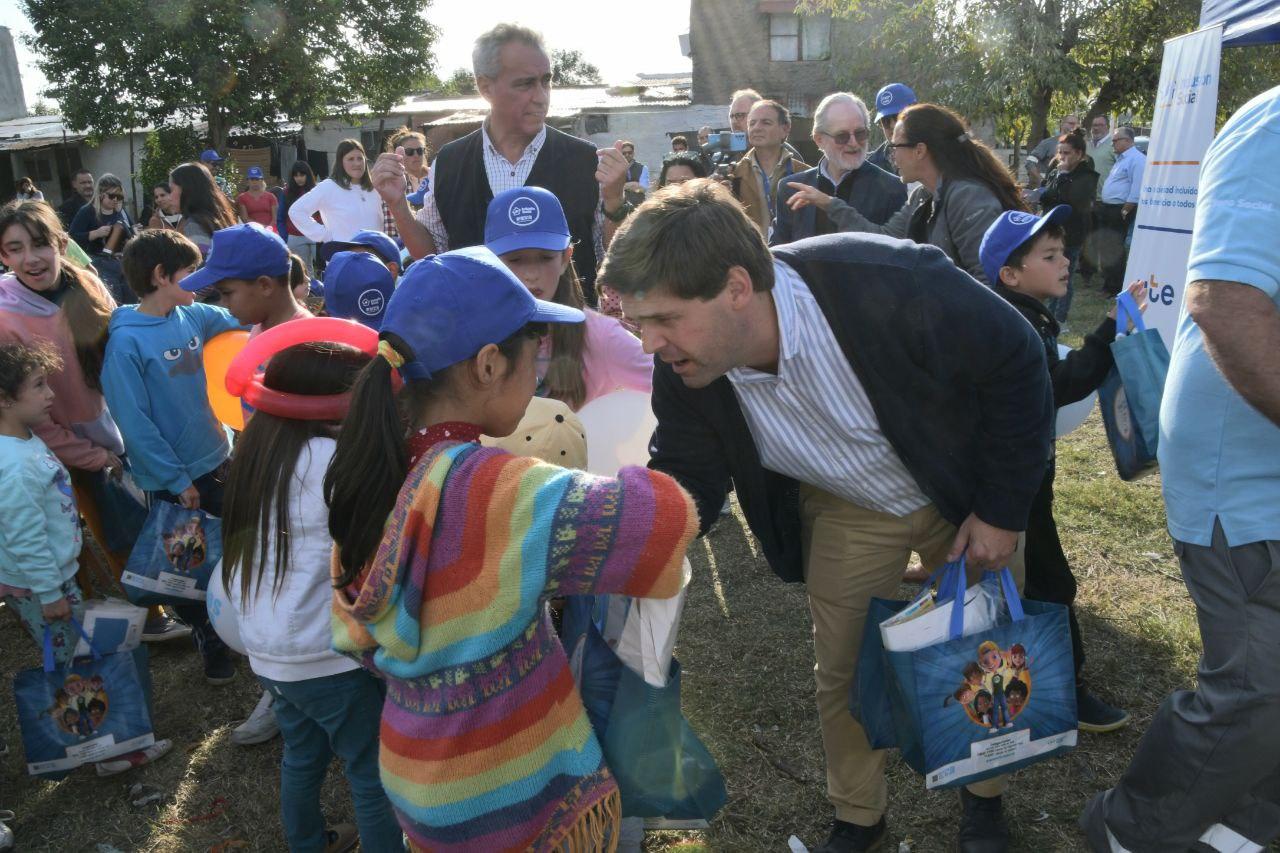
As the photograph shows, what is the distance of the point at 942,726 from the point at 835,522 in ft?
1.94

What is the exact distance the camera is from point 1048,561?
3.17 meters

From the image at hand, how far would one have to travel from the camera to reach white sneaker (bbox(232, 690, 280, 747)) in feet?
11.4

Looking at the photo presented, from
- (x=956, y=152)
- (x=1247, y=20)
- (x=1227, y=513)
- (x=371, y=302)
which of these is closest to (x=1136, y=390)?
(x=1227, y=513)

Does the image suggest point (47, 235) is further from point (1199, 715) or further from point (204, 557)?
point (1199, 715)

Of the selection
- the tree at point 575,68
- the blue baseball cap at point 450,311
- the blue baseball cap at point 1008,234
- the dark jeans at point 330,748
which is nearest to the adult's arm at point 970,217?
the blue baseball cap at point 1008,234

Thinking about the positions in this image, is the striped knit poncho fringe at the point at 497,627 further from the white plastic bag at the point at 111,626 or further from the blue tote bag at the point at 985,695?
the white plastic bag at the point at 111,626

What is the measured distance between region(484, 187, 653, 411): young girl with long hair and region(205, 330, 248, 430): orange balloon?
1025 mm

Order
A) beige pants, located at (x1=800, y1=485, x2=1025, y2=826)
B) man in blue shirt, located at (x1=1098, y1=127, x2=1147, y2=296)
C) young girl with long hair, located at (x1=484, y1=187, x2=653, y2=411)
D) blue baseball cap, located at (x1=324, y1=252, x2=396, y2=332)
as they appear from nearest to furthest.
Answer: beige pants, located at (x1=800, y1=485, x2=1025, y2=826) → young girl with long hair, located at (x1=484, y1=187, x2=653, y2=411) → blue baseball cap, located at (x1=324, y1=252, x2=396, y2=332) → man in blue shirt, located at (x1=1098, y1=127, x2=1147, y2=296)

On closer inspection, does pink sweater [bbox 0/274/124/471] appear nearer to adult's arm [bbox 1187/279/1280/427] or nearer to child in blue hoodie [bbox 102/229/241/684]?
child in blue hoodie [bbox 102/229/241/684]

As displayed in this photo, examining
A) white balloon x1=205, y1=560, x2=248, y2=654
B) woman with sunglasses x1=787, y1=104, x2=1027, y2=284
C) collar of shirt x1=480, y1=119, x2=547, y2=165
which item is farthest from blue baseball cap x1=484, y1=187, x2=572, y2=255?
woman with sunglasses x1=787, y1=104, x2=1027, y2=284

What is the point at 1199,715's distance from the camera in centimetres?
213

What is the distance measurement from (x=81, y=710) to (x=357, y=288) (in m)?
1.74

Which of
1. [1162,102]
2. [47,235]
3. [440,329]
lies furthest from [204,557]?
[1162,102]

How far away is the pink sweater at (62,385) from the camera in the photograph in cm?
381
